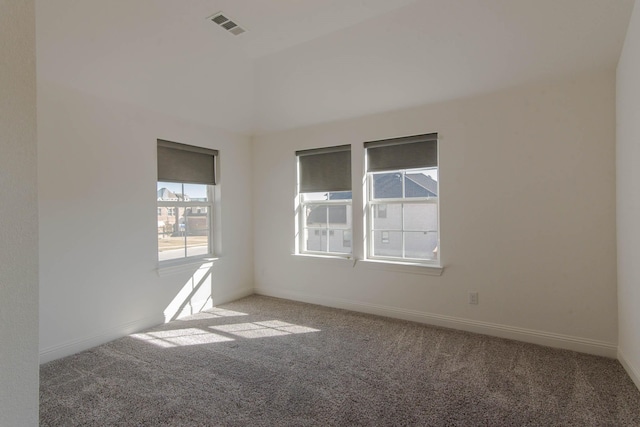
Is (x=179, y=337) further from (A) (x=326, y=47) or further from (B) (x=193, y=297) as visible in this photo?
(A) (x=326, y=47)

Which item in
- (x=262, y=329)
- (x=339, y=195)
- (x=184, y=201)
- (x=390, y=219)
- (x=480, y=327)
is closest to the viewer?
(x=480, y=327)

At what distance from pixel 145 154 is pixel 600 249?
439 centimetres

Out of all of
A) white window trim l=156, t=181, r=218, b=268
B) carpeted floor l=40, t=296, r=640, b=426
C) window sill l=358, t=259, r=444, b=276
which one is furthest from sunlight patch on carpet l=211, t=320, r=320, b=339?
window sill l=358, t=259, r=444, b=276

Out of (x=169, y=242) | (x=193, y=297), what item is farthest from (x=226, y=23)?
(x=193, y=297)

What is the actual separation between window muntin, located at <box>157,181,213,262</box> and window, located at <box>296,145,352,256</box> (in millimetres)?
1246

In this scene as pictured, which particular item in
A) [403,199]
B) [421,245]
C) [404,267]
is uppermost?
[403,199]

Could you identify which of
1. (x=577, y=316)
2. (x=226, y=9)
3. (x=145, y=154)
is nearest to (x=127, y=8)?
(x=226, y=9)

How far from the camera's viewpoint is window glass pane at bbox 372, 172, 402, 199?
149 inches

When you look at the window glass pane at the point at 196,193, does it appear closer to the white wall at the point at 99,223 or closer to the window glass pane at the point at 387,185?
the white wall at the point at 99,223

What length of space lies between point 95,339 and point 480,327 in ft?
12.2

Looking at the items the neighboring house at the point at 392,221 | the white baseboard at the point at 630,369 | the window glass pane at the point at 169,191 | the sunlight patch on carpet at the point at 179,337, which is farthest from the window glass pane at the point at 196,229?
the white baseboard at the point at 630,369

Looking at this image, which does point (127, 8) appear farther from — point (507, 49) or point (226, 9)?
point (507, 49)

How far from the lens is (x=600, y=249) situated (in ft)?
8.91

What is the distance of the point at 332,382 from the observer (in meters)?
2.38
